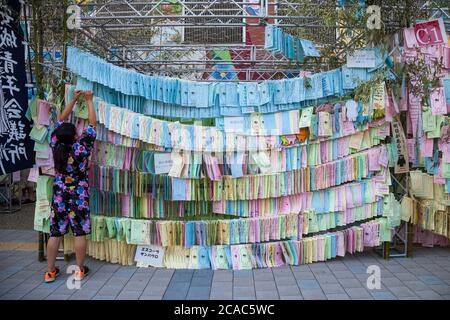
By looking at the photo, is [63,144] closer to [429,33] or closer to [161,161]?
[161,161]

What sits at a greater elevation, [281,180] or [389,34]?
[389,34]

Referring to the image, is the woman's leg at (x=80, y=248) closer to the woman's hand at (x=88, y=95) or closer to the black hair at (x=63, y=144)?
the black hair at (x=63, y=144)

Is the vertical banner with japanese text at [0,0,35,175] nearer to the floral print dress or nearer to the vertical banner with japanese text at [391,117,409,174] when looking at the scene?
the floral print dress

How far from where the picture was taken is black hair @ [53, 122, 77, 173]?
5.04 metres

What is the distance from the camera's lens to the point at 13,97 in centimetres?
537

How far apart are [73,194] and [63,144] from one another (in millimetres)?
579

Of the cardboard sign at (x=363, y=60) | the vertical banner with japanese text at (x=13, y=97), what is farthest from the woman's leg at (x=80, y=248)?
the cardboard sign at (x=363, y=60)

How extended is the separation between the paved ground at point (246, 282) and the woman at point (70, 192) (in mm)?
362

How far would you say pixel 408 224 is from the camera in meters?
5.99

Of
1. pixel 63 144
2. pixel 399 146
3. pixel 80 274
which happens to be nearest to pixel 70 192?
pixel 63 144

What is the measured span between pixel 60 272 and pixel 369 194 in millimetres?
3993

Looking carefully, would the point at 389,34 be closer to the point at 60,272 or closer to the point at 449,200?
the point at 449,200

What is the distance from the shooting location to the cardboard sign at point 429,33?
18.9 feet
